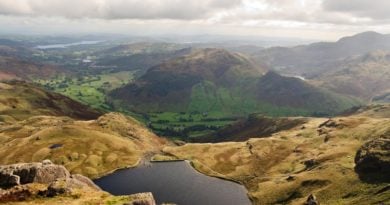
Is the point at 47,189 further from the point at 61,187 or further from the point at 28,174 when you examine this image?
the point at 28,174

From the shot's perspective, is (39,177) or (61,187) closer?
(61,187)

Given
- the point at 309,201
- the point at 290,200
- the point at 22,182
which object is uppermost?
the point at 22,182

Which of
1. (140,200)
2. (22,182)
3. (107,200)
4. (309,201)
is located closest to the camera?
(140,200)

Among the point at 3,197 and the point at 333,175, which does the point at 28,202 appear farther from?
the point at 333,175

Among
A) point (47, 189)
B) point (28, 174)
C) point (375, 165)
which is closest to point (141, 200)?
point (47, 189)

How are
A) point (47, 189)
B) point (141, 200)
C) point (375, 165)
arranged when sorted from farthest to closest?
1. point (375, 165)
2. point (47, 189)
3. point (141, 200)

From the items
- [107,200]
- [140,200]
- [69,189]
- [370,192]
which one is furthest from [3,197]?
[370,192]

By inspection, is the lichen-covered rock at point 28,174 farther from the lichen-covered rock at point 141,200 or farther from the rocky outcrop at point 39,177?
the lichen-covered rock at point 141,200
